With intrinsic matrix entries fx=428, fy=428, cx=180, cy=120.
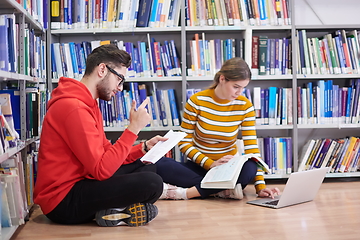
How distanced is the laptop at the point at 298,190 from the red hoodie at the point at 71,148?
944 mm

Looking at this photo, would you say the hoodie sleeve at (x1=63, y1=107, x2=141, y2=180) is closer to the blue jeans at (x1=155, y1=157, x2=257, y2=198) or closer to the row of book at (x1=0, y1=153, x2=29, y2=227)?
the row of book at (x1=0, y1=153, x2=29, y2=227)

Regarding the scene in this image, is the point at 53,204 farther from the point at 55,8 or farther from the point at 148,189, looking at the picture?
the point at 55,8

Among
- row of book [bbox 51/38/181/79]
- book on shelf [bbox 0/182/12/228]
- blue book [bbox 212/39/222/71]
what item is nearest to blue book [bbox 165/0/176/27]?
row of book [bbox 51/38/181/79]

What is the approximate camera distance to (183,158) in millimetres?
3270

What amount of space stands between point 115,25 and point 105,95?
136cm

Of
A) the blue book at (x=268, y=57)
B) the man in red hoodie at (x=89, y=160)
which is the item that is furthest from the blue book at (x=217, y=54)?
the man in red hoodie at (x=89, y=160)

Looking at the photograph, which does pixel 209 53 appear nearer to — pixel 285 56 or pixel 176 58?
pixel 176 58

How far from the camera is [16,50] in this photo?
81.4 inches

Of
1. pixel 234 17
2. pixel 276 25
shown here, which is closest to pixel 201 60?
pixel 234 17

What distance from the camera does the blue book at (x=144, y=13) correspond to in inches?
126

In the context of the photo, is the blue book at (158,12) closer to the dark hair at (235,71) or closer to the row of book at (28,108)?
the dark hair at (235,71)

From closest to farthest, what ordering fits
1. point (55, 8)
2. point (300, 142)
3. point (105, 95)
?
point (105, 95) → point (55, 8) → point (300, 142)

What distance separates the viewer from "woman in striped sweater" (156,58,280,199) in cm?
268

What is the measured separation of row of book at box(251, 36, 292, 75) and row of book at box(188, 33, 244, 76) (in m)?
0.13
